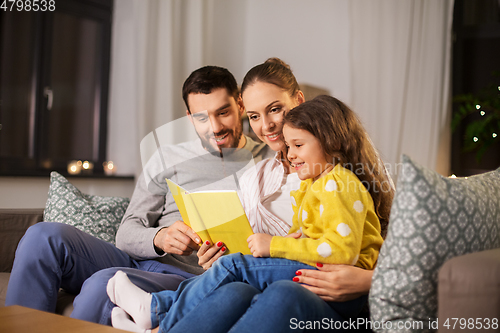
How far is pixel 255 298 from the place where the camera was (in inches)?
40.3

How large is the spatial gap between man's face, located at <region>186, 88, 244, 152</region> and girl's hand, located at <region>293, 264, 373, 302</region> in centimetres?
72

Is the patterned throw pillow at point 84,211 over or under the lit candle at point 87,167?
under

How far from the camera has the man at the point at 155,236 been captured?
4.15 feet

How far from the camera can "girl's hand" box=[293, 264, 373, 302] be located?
104cm

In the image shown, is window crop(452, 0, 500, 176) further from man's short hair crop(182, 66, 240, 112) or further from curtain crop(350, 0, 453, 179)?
man's short hair crop(182, 66, 240, 112)

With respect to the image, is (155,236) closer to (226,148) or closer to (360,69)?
(226,148)

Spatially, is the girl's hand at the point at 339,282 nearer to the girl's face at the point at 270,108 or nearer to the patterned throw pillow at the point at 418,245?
the patterned throw pillow at the point at 418,245

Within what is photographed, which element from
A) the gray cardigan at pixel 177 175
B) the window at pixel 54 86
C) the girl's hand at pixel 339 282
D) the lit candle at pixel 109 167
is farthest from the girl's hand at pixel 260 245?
the lit candle at pixel 109 167

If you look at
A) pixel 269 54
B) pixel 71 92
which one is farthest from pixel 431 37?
pixel 71 92

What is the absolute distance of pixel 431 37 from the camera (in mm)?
3031

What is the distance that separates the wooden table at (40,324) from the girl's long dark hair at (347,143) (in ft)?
2.37

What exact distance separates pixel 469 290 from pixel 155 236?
97 centimetres

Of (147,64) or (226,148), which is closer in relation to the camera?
(226,148)

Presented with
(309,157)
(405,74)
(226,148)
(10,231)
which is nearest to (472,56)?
(405,74)
